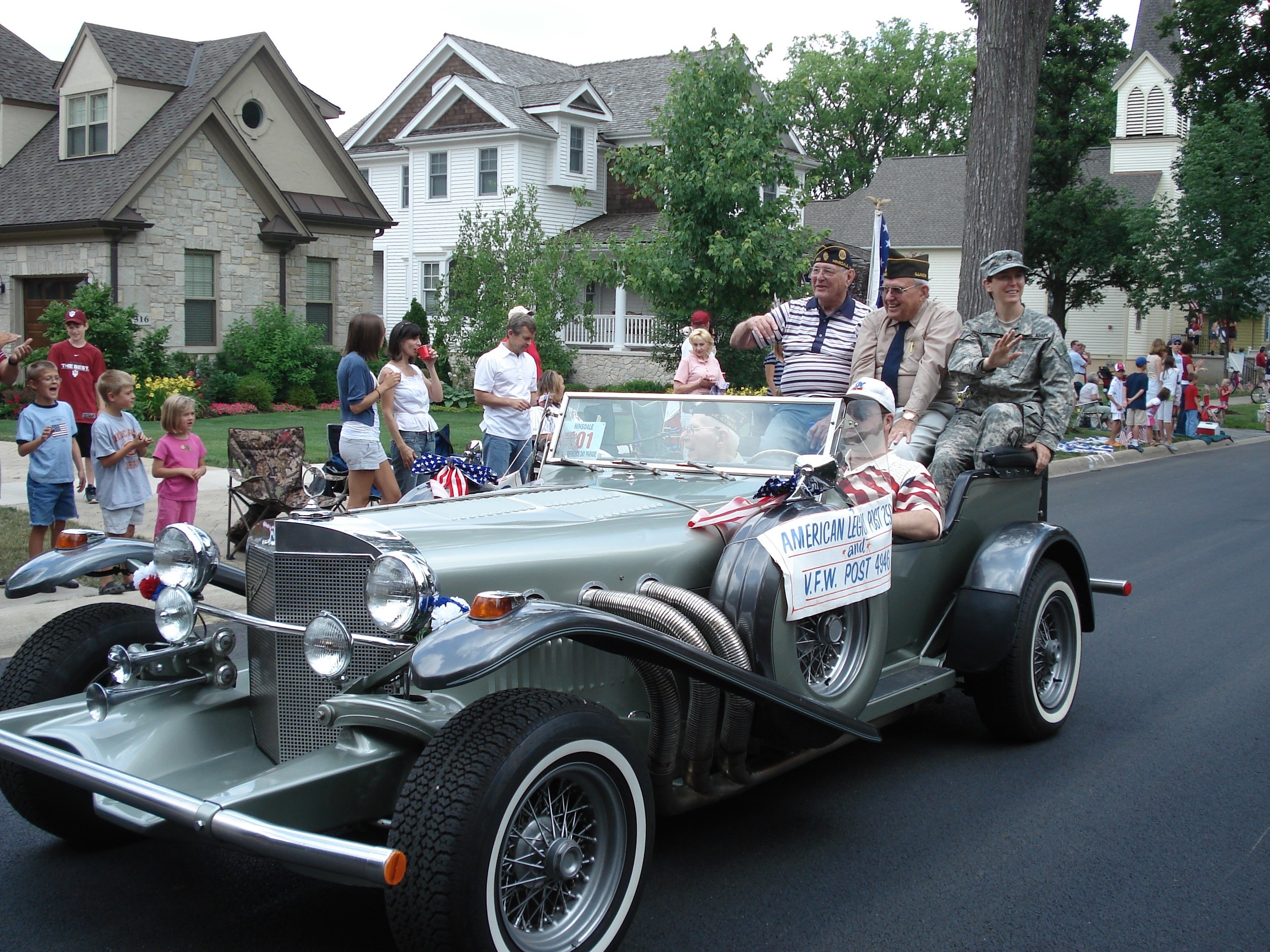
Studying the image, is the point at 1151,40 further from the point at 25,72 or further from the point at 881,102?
the point at 25,72

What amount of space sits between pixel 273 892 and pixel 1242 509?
39.7ft

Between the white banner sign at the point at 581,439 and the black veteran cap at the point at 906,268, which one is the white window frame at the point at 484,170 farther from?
the white banner sign at the point at 581,439

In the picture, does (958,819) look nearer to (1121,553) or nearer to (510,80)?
(1121,553)

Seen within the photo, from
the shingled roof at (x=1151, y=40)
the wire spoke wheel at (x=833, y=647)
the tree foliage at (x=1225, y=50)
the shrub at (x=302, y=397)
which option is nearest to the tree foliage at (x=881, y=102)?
the shingled roof at (x=1151, y=40)

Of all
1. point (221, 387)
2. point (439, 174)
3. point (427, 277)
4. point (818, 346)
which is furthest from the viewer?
point (427, 277)

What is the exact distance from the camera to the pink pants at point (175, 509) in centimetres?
724

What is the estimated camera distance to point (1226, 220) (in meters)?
26.7

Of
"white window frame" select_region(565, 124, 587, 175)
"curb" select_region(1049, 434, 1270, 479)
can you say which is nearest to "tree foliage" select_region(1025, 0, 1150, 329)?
"curb" select_region(1049, 434, 1270, 479)

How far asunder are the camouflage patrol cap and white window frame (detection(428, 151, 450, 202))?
29.0 metres

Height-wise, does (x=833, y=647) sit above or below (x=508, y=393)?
below

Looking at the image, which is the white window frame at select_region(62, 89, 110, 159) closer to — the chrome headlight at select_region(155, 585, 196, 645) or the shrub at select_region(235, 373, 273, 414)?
the shrub at select_region(235, 373, 273, 414)

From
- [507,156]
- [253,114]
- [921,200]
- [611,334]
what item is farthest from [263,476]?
[921,200]

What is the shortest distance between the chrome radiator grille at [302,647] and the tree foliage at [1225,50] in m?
33.9

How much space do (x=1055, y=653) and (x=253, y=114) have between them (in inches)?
877
